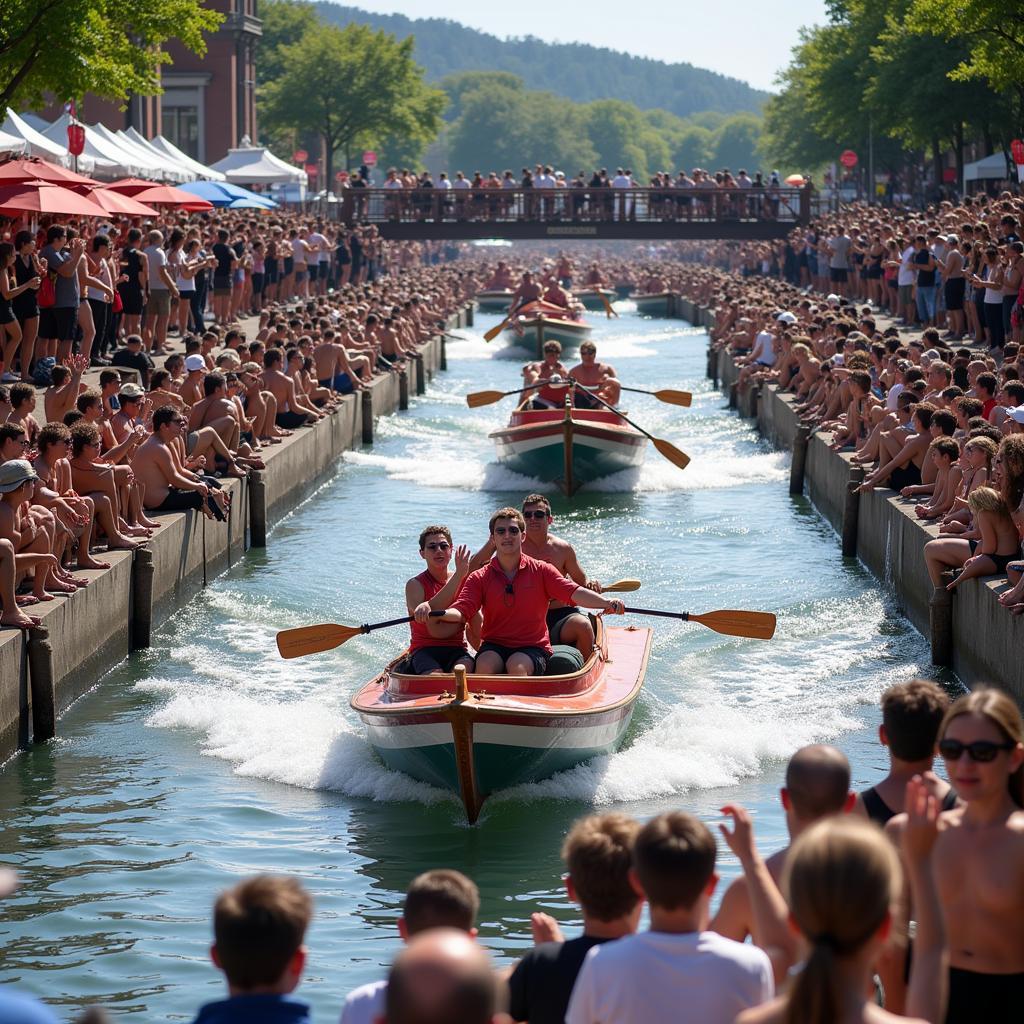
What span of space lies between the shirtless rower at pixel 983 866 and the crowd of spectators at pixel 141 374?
898 cm

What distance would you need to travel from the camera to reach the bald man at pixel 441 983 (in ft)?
11.7

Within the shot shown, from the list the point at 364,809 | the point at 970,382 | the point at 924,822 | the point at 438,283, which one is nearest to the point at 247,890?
the point at 924,822

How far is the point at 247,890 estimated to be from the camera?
4.32m

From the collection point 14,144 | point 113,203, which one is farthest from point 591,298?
point 113,203

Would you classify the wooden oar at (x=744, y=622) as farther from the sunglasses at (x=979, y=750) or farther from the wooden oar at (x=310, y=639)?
the sunglasses at (x=979, y=750)

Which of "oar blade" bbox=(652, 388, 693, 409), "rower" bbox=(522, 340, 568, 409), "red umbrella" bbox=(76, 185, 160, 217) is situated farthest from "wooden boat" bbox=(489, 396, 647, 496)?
"red umbrella" bbox=(76, 185, 160, 217)

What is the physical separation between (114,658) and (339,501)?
10.4 metres

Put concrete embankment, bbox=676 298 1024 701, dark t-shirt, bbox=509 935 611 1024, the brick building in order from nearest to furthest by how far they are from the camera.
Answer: dark t-shirt, bbox=509 935 611 1024
concrete embankment, bbox=676 298 1024 701
the brick building

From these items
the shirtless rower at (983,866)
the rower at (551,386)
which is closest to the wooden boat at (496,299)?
the rower at (551,386)

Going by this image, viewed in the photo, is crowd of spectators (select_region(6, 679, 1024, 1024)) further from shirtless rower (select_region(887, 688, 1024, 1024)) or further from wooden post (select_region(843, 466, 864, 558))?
wooden post (select_region(843, 466, 864, 558))

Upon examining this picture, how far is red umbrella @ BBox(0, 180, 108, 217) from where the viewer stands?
22.3m

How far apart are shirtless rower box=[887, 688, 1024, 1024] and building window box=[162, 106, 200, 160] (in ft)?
236

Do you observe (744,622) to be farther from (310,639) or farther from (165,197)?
(165,197)

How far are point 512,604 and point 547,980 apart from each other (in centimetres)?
696
